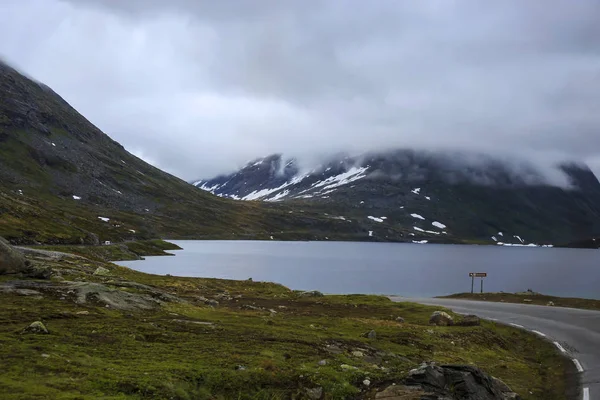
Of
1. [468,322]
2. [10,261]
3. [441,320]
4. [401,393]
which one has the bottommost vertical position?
[401,393]

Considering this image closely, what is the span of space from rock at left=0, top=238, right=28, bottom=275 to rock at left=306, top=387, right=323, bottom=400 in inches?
1058

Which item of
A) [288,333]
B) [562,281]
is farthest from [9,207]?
[562,281]

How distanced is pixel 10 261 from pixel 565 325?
49.1m

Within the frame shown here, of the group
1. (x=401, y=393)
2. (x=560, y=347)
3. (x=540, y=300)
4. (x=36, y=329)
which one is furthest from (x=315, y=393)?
(x=540, y=300)

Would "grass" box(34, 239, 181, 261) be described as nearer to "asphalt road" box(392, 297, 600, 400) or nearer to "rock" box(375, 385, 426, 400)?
"asphalt road" box(392, 297, 600, 400)

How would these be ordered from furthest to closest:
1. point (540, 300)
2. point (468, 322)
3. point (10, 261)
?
point (540, 300) → point (468, 322) → point (10, 261)

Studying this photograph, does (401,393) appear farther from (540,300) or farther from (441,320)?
(540,300)

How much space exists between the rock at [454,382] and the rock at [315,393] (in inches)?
141

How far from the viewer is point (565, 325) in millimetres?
45906

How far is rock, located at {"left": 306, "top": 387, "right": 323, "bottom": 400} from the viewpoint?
18609 millimetres

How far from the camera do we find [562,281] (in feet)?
427

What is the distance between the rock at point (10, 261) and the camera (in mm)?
34312

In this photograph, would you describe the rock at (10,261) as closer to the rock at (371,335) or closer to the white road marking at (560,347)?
the rock at (371,335)

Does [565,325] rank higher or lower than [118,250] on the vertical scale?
lower
